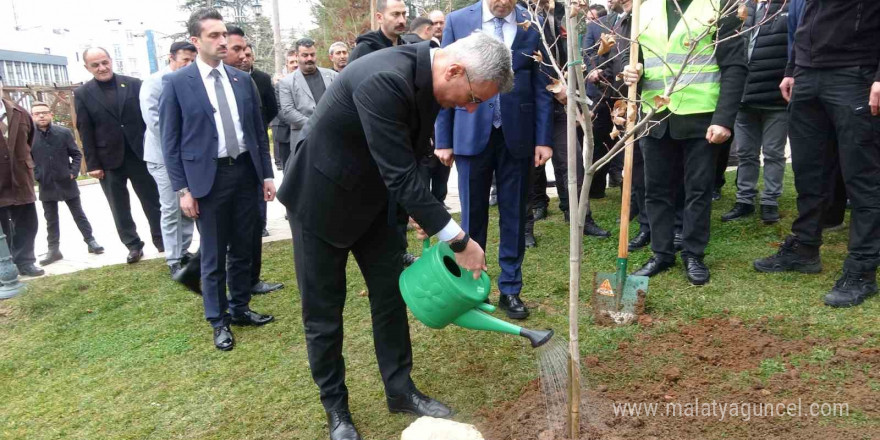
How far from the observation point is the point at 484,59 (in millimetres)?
2273

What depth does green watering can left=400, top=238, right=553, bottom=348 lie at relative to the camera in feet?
8.09

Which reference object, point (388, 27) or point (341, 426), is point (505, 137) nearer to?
point (388, 27)

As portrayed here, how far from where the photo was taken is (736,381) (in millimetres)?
2859

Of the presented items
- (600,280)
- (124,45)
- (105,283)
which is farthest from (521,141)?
(124,45)

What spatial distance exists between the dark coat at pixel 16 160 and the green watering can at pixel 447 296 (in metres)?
5.50

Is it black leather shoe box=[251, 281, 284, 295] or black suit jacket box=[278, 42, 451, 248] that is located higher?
black suit jacket box=[278, 42, 451, 248]

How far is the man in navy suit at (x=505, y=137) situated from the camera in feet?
12.6

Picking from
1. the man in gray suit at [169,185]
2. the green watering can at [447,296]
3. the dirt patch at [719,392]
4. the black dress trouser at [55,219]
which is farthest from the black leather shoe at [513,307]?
the black dress trouser at [55,219]

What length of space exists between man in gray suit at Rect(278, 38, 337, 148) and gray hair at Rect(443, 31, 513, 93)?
4.39 metres

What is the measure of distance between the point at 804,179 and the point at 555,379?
7.91ft

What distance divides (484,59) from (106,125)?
204 inches

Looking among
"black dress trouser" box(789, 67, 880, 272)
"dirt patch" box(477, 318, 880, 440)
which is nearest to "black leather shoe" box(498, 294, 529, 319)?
"dirt patch" box(477, 318, 880, 440)

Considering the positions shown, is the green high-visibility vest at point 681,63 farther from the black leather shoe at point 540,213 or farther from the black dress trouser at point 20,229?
the black dress trouser at point 20,229

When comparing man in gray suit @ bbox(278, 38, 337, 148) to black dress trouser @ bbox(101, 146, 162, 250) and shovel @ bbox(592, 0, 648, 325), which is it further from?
shovel @ bbox(592, 0, 648, 325)
